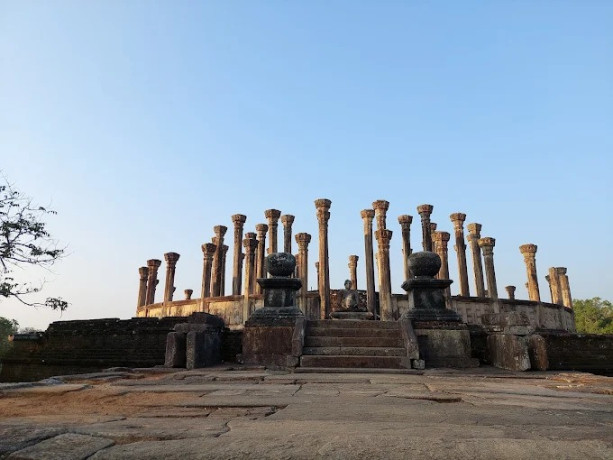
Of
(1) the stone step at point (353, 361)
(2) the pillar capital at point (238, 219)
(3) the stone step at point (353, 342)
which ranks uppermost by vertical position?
(2) the pillar capital at point (238, 219)

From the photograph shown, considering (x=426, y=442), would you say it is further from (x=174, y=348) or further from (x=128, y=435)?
(x=174, y=348)

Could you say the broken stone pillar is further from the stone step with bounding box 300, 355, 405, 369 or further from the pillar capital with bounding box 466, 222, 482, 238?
Result: the pillar capital with bounding box 466, 222, 482, 238

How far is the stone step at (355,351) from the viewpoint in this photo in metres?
7.42

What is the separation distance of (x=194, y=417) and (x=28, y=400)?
203cm

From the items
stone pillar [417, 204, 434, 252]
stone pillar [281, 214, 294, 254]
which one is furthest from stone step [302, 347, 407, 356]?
stone pillar [281, 214, 294, 254]

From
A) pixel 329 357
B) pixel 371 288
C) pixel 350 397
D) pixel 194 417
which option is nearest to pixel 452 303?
pixel 371 288

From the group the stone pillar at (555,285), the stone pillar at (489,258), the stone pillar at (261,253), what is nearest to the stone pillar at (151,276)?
the stone pillar at (261,253)

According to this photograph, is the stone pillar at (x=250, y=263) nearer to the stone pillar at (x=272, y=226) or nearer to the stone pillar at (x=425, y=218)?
the stone pillar at (x=272, y=226)

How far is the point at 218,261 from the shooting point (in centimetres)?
2453

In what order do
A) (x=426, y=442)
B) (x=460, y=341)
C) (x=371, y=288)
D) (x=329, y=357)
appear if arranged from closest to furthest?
(x=426, y=442)
(x=329, y=357)
(x=460, y=341)
(x=371, y=288)

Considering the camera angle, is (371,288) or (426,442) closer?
(426,442)

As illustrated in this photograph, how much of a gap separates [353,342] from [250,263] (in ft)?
48.6

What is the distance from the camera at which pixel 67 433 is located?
7.06 ft

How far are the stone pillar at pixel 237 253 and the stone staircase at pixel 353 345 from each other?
14.6 m
